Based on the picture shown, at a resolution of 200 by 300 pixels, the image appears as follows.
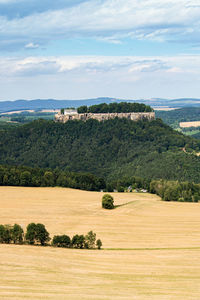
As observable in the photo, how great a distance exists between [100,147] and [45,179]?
5835 centimetres

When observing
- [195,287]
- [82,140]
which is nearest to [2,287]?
[195,287]

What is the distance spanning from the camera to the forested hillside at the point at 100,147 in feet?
487

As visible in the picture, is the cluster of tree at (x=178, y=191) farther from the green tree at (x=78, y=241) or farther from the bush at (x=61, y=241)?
the bush at (x=61, y=241)

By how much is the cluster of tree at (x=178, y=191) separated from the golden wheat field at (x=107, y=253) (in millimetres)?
4783

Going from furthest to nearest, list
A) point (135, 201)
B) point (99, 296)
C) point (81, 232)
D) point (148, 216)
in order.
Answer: point (135, 201)
point (148, 216)
point (81, 232)
point (99, 296)

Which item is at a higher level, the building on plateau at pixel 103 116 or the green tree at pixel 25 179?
the building on plateau at pixel 103 116

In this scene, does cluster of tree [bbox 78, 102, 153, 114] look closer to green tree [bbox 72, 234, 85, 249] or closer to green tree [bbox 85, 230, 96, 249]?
green tree [bbox 85, 230, 96, 249]

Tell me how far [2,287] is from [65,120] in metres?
145

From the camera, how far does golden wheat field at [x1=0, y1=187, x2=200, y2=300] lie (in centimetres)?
4625

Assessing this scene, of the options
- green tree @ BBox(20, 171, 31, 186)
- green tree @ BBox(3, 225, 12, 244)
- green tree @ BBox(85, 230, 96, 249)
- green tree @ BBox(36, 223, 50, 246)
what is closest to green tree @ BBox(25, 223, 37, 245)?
green tree @ BBox(36, 223, 50, 246)

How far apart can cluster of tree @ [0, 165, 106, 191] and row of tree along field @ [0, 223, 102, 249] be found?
47207mm

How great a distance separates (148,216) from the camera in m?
87.6

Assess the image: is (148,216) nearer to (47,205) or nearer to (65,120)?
(47,205)

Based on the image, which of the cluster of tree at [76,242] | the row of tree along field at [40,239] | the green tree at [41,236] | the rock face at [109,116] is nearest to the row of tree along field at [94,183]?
the cluster of tree at [76,242]
